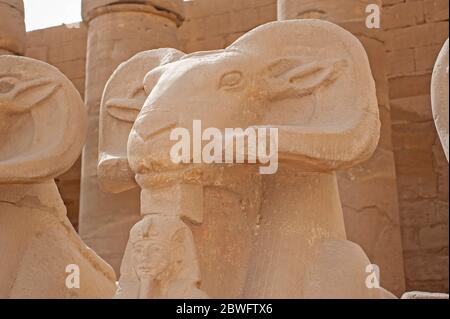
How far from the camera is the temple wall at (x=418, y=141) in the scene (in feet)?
24.9

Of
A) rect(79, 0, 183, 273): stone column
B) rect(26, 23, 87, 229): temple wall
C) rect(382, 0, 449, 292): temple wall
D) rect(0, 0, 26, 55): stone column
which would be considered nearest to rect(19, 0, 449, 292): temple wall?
rect(382, 0, 449, 292): temple wall

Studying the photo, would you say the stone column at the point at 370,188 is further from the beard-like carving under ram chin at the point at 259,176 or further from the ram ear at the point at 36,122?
the beard-like carving under ram chin at the point at 259,176

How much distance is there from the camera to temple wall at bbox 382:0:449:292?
24.9 ft

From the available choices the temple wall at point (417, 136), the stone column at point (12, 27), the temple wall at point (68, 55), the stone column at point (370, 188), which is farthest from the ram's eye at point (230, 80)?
the temple wall at point (68, 55)

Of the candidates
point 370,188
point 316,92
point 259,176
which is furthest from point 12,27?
point 316,92

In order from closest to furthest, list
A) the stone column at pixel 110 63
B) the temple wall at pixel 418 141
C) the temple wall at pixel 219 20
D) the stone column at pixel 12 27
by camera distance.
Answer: the stone column at pixel 110 63 < the temple wall at pixel 418 141 < the stone column at pixel 12 27 < the temple wall at pixel 219 20

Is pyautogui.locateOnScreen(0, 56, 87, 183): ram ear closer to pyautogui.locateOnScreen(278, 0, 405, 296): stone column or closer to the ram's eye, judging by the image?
the ram's eye

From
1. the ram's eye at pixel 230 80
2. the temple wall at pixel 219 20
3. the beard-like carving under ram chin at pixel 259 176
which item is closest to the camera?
the beard-like carving under ram chin at pixel 259 176

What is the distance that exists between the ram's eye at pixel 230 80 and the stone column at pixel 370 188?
9.08ft

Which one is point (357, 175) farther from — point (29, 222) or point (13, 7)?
point (13, 7)

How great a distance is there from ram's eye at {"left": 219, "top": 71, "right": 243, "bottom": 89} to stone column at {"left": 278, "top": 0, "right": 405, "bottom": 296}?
2.77 meters

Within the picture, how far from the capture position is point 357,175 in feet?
17.9

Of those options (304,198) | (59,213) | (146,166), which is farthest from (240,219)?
(59,213)
